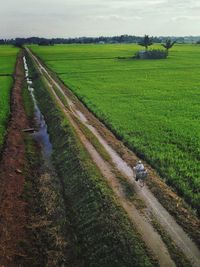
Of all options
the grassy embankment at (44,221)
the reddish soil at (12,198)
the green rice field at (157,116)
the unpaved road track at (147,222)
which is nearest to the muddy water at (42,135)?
the reddish soil at (12,198)

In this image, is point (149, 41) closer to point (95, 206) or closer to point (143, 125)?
point (143, 125)

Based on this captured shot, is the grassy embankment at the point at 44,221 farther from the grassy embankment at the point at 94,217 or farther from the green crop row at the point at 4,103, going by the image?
the green crop row at the point at 4,103

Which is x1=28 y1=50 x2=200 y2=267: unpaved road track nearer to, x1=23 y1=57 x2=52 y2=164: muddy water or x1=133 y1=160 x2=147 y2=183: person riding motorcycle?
x1=133 y1=160 x2=147 y2=183: person riding motorcycle

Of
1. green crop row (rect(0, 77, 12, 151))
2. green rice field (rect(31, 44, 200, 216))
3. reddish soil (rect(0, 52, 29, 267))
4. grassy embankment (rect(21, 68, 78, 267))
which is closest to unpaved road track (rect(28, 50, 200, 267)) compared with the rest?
green rice field (rect(31, 44, 200, 216))

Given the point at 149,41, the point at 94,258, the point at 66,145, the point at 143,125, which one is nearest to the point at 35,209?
the point at 94,258

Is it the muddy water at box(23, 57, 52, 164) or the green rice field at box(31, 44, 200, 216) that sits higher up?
the green rice field at box(31, 44, 200, 216)

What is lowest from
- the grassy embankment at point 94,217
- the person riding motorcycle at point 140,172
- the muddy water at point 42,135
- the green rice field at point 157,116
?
the muddy water at point 42,135

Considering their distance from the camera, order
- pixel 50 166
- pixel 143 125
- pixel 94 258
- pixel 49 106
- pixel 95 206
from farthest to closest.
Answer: pixel 49 106, pixel 143 125, pixel 50 166, pixel 95 206, pixel 94 258
